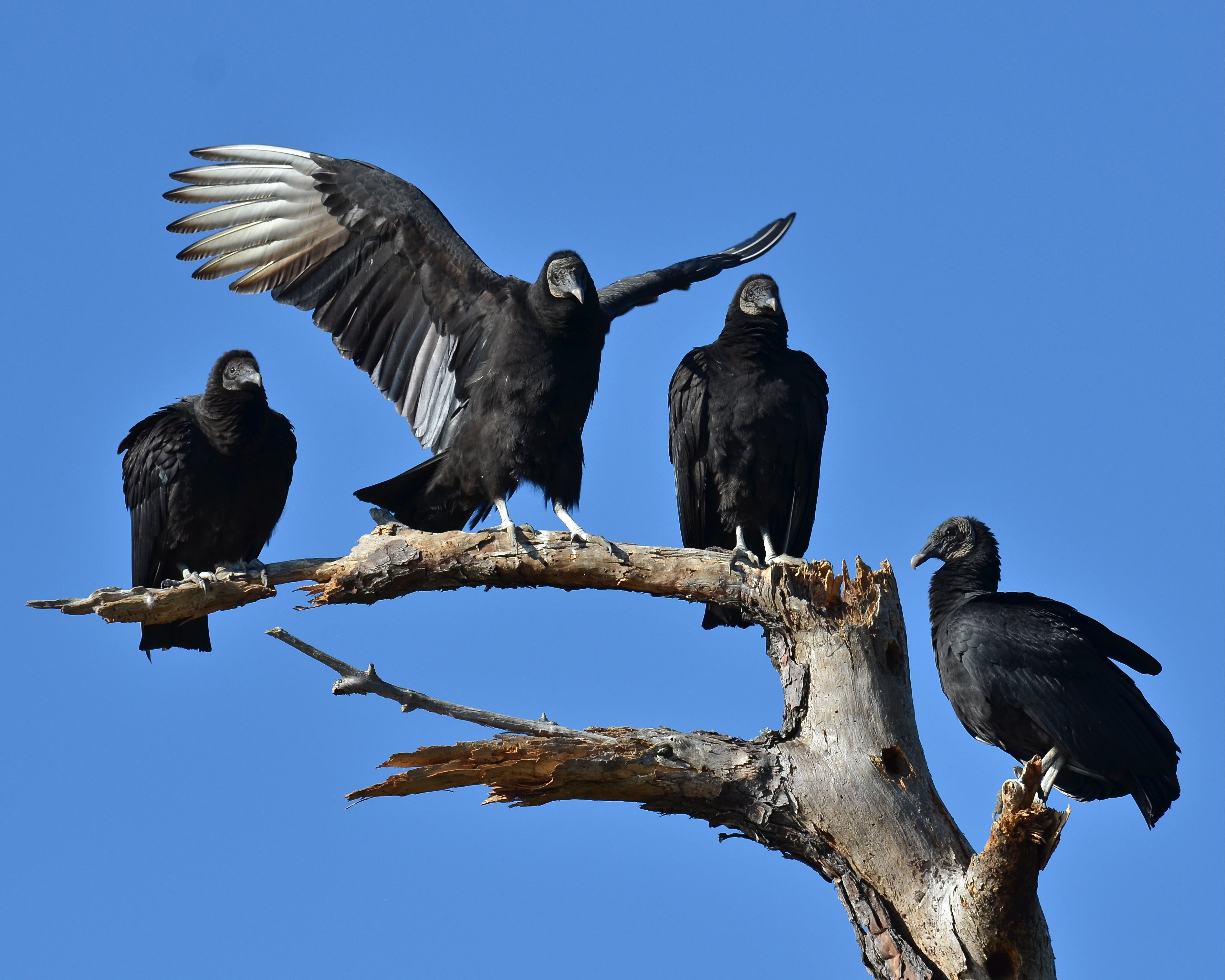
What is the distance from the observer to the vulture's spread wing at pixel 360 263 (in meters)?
5.54

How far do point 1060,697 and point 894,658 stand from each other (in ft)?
2.55

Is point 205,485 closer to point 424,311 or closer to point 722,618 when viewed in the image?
point 424,311

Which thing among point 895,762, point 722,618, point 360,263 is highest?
point 360,263

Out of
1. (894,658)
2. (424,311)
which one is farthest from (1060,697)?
(424,311)

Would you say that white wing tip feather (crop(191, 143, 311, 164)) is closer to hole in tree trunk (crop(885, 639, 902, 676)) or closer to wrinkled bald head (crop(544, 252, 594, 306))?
wrinkled bald head (crop(544, 252, 594, 306))

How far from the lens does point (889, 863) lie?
4262 mm

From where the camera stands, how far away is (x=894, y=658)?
4.64m

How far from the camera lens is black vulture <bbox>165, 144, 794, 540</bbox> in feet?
17.3

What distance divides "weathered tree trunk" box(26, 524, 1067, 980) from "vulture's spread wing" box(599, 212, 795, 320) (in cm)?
154

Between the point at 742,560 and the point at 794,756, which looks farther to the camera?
the point at 742,560

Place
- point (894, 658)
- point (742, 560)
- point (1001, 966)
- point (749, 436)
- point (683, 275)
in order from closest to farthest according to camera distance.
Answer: point (1001, 966), point (894, 658), point (742, 560), point (749, 436), point (683, 275)

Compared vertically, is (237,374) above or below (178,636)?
above

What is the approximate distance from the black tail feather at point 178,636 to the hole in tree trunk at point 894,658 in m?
2.86

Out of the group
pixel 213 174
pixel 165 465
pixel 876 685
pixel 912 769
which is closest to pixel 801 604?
pixel 876 685
